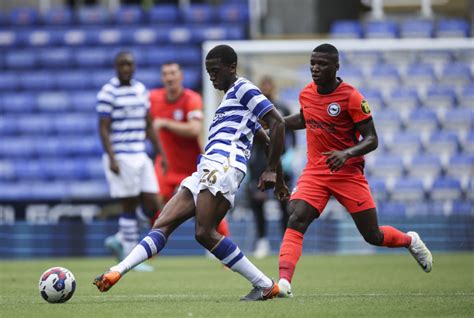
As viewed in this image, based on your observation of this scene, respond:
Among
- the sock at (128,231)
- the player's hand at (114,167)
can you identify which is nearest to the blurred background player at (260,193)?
the sock at (128,231)

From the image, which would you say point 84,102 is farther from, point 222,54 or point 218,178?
point 218,178

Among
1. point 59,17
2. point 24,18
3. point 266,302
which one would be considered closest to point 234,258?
point 266,302

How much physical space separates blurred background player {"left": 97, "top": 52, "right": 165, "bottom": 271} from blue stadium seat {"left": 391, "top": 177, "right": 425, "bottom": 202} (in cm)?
637

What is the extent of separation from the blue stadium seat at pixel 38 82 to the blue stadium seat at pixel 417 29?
7.11m

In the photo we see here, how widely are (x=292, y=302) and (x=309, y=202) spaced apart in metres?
1.14

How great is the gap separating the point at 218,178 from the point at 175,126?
5.50 m

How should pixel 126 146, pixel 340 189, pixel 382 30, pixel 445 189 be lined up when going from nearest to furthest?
pixel 340 189 → pixel 126 146 → pixel 445 189 → pixel 382 30

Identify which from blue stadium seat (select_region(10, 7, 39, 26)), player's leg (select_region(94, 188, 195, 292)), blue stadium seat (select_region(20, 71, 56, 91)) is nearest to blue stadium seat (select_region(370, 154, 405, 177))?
blue stadium seat (select_region(20, 71, 56, 91))

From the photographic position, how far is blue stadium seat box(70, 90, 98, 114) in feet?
68.9

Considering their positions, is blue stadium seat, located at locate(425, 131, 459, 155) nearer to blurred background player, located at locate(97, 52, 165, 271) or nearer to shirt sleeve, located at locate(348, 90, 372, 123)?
blurred background player, located at locate(97, 52, 165, 271)

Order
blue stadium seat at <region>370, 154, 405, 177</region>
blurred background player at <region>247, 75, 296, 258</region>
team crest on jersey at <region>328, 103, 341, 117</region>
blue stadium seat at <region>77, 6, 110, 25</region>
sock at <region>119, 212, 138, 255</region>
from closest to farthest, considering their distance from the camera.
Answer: team crest on jersey at <region>328, 103, 341, 117</region> < sock at <region>119, 212, 138, 255</region> < blurred background player at <region>247, 75, 296, 258</region> < blue stadium seat at <region>370, 154, 405, 177</region> < blue stadium seat at <region>77, 6, 110, 25</region>

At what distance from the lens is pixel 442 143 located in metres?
18.7

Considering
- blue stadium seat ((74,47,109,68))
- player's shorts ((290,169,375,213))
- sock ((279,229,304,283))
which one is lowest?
blue stadium seat ((74,47,109,68))

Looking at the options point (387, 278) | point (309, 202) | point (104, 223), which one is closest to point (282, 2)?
point (104, 223)
